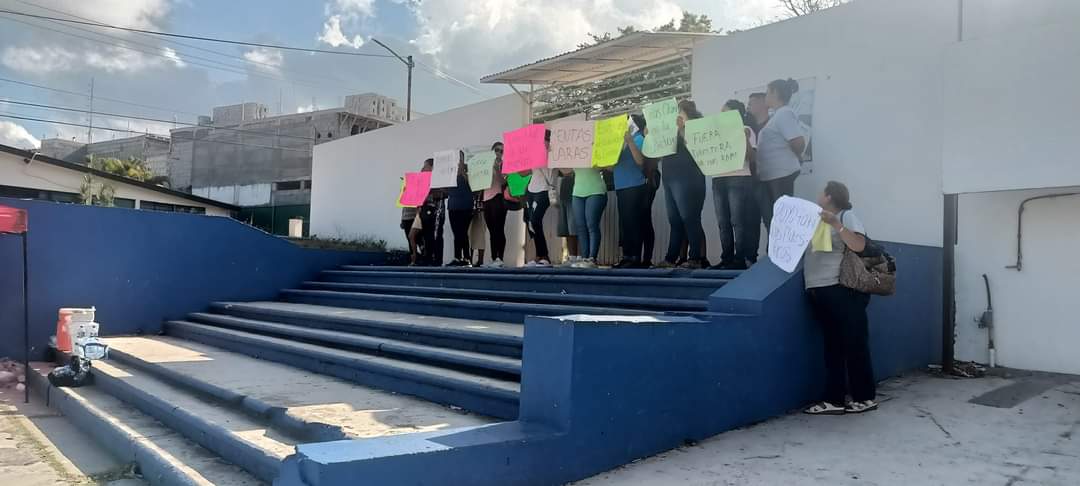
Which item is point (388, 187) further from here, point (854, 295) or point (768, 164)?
point (854, 295)

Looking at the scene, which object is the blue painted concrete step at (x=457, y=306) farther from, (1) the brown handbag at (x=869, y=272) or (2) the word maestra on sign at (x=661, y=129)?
(2) the word maestra on sign at (x=661, y=129)

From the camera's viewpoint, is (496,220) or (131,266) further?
(496,220)

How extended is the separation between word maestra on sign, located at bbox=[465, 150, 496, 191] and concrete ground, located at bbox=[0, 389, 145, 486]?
507 cm

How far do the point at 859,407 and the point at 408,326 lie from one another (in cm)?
345

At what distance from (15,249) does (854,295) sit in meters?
8.59

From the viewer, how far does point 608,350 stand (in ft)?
10.6

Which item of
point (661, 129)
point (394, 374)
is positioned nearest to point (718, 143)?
point (661, 129)

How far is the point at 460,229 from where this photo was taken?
9.10 meters

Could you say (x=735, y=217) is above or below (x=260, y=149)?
below

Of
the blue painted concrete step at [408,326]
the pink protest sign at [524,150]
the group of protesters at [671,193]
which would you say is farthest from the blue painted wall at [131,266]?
the pink protest sign at [524,150]

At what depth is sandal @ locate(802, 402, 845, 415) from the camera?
4176 mm

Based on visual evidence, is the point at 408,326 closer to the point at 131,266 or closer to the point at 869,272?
the point at 869,272

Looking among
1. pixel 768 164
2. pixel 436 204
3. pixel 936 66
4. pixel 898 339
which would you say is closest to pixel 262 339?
pixel 436 204

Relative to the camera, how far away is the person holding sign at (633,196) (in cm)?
656
